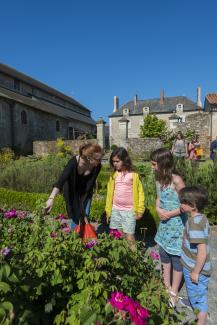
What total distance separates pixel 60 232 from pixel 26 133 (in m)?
22.6

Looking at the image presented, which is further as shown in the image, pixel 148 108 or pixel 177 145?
pixel 148 108

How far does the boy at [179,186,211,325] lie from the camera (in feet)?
8.61

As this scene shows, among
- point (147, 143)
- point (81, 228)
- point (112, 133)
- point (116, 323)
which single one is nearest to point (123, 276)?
point (116, 323)

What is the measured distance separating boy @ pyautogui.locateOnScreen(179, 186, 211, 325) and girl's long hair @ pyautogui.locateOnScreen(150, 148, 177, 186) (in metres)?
0.53

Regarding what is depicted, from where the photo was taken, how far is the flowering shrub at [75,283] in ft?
4.16

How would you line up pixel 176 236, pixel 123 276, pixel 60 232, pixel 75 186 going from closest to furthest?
pixel 123 276 < pixel 60 232 < pixel 176 236 < pixel 75 186

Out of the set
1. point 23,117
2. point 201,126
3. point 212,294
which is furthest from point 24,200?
point 201,126

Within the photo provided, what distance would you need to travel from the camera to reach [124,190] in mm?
3975

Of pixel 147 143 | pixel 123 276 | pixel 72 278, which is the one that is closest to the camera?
pixel 72 278

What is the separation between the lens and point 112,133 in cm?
5244

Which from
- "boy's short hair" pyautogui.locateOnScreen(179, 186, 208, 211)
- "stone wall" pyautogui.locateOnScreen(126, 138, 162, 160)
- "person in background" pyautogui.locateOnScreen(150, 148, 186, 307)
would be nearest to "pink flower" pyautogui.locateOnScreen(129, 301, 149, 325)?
"boy's short hair" pyautogui.locateOnScreen(179, 186, 208, 211)

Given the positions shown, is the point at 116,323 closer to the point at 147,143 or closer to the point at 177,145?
the point at 177,145

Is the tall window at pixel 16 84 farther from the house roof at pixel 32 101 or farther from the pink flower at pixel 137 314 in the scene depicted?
the pink flower at pixel 137 314

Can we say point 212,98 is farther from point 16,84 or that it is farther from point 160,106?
point 160,106
